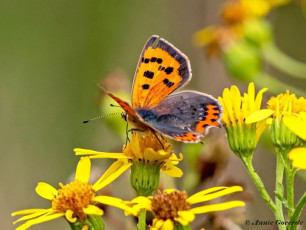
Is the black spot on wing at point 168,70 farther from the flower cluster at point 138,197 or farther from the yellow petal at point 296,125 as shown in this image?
the yellow petal at point 296,125

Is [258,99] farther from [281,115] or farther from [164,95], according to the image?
[164,95]

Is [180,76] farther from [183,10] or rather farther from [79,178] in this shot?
[183,10]

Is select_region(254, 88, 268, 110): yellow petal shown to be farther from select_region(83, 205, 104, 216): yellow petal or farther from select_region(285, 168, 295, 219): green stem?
select_region(83, 205, 104, 216): yellow petal

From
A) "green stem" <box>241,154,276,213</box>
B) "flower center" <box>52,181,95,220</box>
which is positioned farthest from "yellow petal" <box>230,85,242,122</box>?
"flower center" <box>52,181,95,220</box>

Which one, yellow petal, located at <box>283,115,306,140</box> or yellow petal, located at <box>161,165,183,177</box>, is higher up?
yellow petal, located at <box>283,115,306,140</box>

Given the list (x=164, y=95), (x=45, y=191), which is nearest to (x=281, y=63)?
(x=164, y=95)

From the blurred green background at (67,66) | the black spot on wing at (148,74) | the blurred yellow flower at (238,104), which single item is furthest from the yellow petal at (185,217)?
the blurred green background at (67,66)
